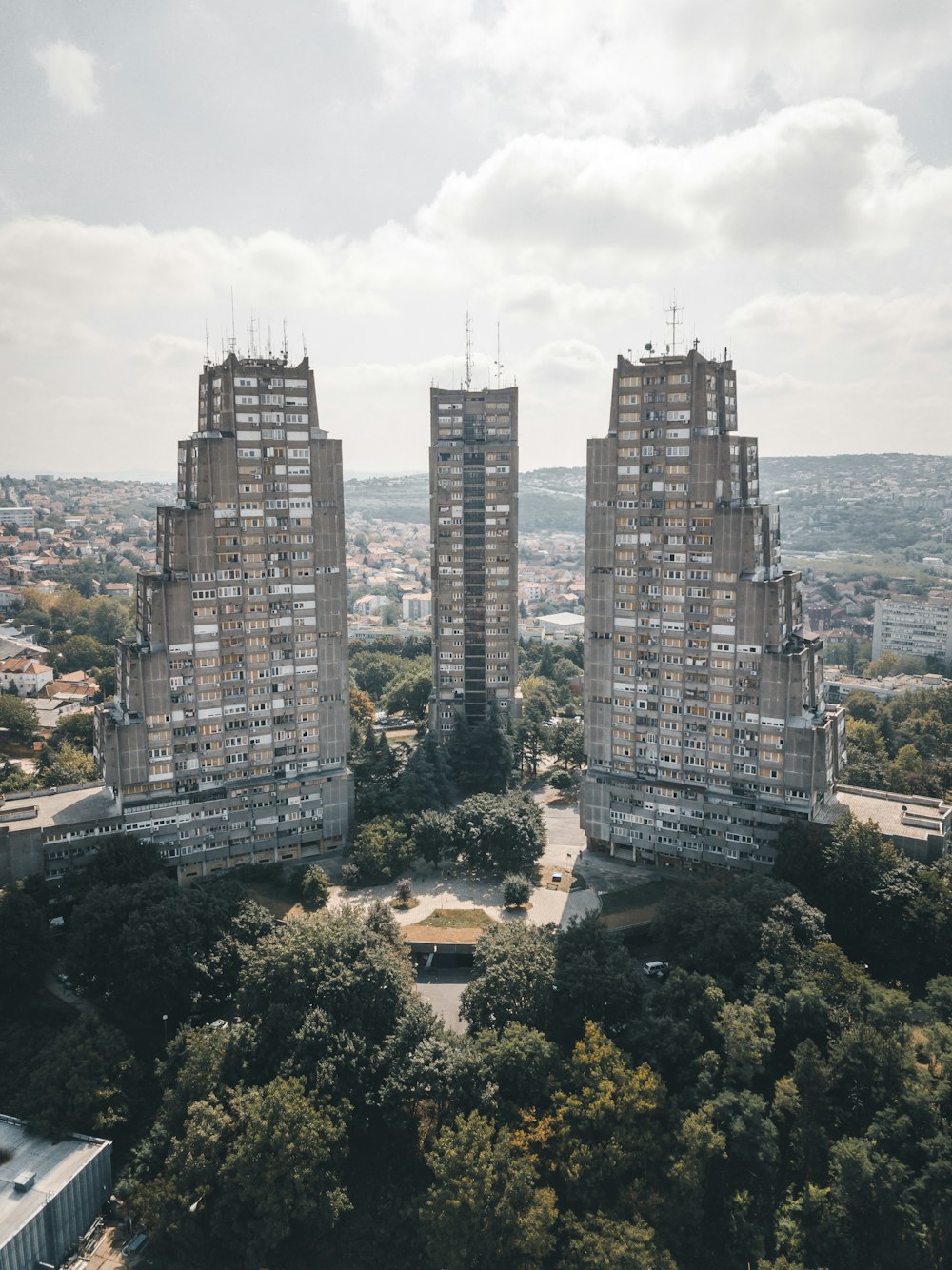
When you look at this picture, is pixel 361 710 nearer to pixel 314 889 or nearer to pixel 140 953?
pixel 314 889

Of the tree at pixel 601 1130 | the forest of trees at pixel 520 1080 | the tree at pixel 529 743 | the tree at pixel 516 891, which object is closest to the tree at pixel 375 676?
the tree at pixel 529 743

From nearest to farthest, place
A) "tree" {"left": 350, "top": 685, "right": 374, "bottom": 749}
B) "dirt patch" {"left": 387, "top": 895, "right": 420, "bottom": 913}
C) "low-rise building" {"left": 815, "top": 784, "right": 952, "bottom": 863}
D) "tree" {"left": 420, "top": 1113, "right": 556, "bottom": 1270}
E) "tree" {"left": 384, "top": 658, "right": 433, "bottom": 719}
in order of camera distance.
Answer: "tree" {"left": 420, "top": 1113, "right": 556, "bottom": 1270}, "low-rise building" {"left": 815, "top": 784, "right": 952, "bottom": 863}, "dirt patch" {"left": 387, "top": 895, "right": 420, "bottom": 913}, "tree" {"left": 350, "top": 685, "right": 374, "bottom": 749}, "tree" {"left": 384, "top": 658, "right": 433, "bottom": 719}

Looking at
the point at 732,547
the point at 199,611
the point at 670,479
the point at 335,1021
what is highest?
the point at 670,479

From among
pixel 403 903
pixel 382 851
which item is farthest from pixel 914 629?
pixel 403 903

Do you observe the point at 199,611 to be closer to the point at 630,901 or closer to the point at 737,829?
the point at 630,901

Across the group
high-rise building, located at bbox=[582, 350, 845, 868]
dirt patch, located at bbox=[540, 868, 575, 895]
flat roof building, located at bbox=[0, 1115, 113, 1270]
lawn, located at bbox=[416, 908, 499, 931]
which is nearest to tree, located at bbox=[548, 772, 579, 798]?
dirt patch, located at bbox=[540, 868, 575, 895]

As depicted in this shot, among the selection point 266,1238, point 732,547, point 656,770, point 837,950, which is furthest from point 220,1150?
point 732,547

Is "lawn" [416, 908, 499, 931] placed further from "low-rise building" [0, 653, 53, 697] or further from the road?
"low-rise building" [0, 653, 53, 697]
